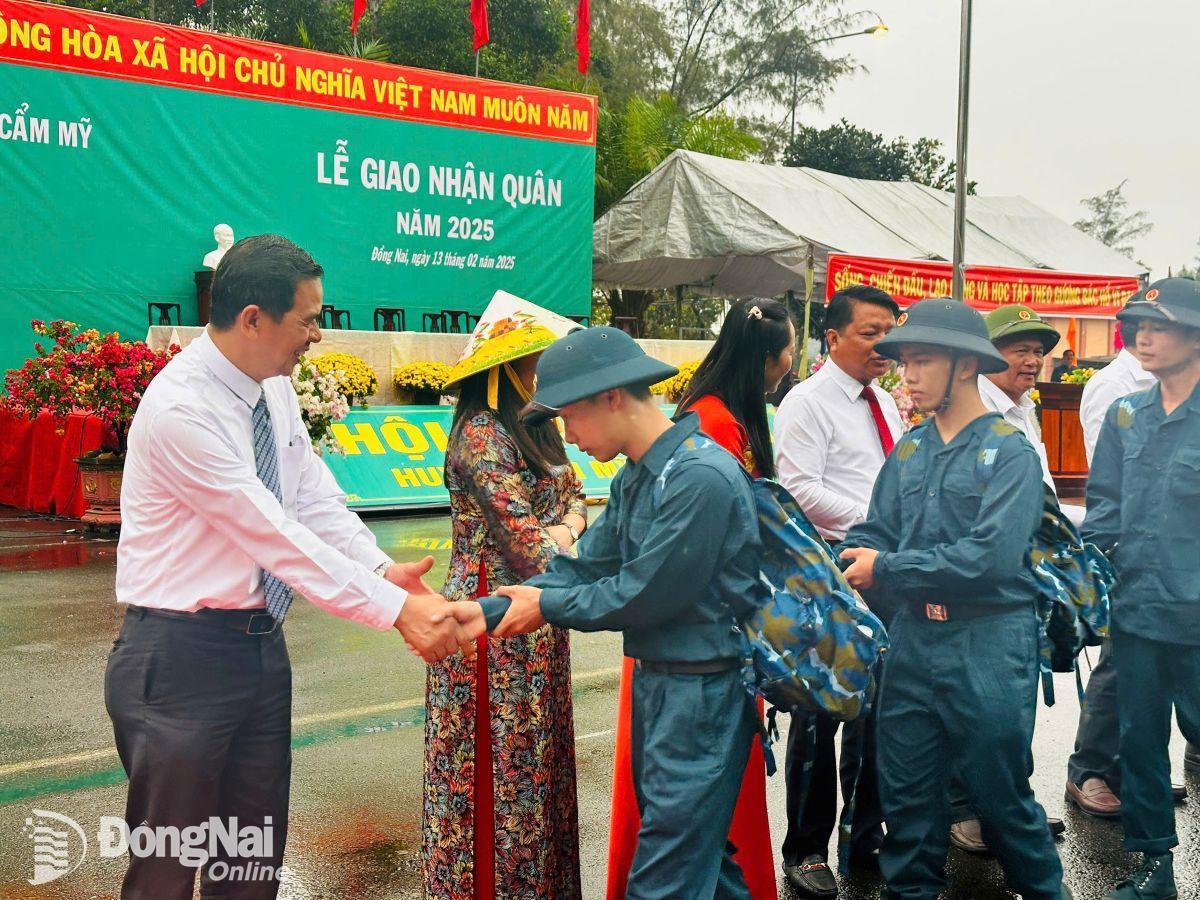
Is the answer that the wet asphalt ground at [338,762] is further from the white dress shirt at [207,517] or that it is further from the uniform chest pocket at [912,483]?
the uniform chest pocket at [912,483]

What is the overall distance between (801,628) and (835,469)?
1700 millimetres

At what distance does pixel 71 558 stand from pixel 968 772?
28.6 ft

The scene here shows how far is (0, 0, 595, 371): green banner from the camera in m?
15.9

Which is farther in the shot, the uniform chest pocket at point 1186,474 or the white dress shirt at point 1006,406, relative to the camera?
the white dress shirt at point 1006,406

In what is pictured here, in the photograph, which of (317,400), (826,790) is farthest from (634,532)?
(317,400)

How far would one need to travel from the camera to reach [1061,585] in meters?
3.72

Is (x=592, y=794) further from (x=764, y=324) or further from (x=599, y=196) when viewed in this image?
(x=599, y=196)

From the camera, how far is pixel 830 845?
4.95m

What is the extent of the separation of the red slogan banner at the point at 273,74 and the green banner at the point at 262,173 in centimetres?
3

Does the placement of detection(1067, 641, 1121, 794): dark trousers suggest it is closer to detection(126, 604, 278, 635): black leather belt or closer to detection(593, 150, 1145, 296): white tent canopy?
detection(126, 604, 278, 635): black leather belt

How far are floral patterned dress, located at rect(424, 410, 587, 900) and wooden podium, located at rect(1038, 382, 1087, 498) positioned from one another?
13.1 metres

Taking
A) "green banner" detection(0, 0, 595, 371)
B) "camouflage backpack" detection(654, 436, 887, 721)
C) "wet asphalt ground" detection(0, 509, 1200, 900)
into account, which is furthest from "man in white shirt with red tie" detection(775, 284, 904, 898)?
"green banner" detection(0, 0, 595, 371)

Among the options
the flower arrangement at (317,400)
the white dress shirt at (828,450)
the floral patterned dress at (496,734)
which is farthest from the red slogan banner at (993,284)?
the floral patterned dress at (496,734)

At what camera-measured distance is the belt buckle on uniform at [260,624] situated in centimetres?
298
